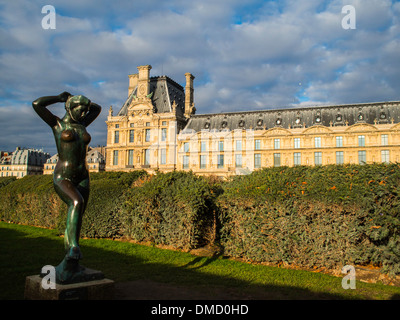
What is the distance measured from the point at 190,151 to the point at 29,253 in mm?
41322

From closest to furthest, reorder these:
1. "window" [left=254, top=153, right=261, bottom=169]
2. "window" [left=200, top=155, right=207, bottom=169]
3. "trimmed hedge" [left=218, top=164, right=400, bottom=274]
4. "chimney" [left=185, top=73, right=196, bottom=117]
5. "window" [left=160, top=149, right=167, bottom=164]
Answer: "trimmed hedge" [left=218, top=164, right=400, bottom=274], "window" [left=254, top=153, right=261, bottom=169], "window" [left=200, top=155, right=207, bottom=169], "window" [left=160, top=149, right=167, bottom=164], "chimney" [left=185, top=73, right=196, bottom=117]

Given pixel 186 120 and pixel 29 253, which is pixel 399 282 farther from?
pixel 186 120

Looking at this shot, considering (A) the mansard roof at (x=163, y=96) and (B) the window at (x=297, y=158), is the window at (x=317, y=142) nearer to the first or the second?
(B) the window at (x=297, y=158)

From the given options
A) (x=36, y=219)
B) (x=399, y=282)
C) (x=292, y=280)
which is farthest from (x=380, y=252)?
(x=36, y=219)

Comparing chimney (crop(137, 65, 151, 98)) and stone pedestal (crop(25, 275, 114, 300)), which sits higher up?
chimney (crop(137, 65, 151, 98))

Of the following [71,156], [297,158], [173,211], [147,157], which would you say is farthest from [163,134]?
[71,156]

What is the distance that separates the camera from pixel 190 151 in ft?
171

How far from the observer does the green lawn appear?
295 inches

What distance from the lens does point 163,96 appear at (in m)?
56.8

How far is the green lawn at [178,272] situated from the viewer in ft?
24.5

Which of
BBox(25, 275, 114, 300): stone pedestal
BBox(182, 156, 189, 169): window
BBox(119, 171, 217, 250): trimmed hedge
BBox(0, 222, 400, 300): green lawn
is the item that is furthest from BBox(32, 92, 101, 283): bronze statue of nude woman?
BBox(182, 156, 189, 169): window

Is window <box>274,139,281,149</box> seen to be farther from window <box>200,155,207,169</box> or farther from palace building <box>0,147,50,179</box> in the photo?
palace building <box>0,147,50,179</box>

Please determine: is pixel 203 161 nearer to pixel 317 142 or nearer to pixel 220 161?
pixel 220 161

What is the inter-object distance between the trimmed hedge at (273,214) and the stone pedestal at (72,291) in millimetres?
5999
